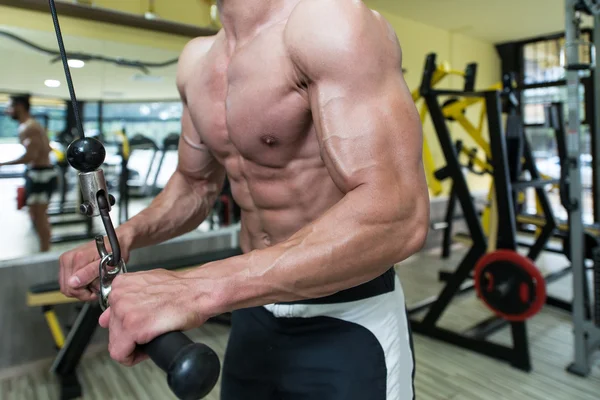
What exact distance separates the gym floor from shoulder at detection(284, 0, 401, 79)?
68.4 inches

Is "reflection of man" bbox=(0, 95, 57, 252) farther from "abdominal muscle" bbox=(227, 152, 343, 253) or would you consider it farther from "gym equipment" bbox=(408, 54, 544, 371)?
"gym equipment" bbox=(408, 54, 544, 371)

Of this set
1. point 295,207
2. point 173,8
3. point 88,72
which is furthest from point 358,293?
point 173,8

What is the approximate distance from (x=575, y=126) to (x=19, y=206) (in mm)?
2904

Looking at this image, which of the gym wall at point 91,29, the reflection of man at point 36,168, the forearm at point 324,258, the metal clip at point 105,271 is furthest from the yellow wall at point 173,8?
A: the forearm at point 324,258

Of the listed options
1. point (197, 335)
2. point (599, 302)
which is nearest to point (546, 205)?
point (599, 302)

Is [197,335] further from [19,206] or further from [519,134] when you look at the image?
[519,134]

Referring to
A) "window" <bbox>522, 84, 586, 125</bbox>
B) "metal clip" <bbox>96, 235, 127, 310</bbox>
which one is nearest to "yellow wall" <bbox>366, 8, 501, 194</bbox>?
"window" <bbox>522, 84, 586, 125</bbox>

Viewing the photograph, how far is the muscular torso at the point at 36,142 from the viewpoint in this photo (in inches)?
98.3

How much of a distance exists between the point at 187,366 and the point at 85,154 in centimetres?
31

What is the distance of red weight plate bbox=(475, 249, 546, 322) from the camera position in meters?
2.05

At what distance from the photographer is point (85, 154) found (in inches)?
21.8

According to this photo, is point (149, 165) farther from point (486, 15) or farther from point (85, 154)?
point (486, 15)

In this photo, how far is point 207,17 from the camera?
2.95 meters

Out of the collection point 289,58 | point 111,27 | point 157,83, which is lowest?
point 289,58
